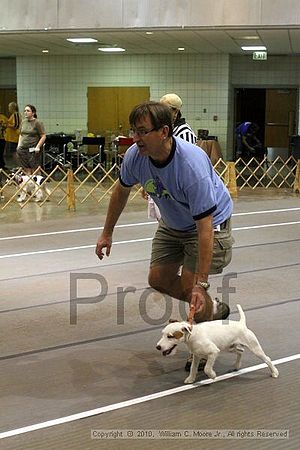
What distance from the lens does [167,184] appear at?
128 inches

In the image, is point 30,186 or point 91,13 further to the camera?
point 91,13

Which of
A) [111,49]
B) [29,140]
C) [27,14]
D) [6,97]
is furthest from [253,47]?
[6,97]

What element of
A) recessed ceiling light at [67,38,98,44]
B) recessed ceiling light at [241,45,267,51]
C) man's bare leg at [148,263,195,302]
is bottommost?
man's bare leg at [148,263,195,302]

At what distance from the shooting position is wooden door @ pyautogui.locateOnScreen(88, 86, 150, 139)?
17.3 metres

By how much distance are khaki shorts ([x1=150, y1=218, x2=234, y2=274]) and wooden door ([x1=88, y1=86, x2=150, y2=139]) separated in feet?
44.9


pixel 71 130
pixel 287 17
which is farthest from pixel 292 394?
pixel 71 130

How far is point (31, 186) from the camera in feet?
34.4

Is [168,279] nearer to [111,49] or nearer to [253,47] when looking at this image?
[253,47]

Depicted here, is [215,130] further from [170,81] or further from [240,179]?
[240,179]

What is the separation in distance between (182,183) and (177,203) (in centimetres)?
19

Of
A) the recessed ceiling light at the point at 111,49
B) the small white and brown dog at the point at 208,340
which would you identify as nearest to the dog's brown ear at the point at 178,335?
the small white and brown dog at the point at 208,340

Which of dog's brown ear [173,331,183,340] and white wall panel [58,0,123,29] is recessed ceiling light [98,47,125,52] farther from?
dog's brown ear [173,331,183,340]

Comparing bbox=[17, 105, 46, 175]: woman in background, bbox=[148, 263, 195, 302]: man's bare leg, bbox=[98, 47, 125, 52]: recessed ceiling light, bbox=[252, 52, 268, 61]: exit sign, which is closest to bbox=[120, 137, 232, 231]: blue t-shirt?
bbox=[148, 263, 195, 302]: man's bare leg

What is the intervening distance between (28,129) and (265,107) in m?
9.20
